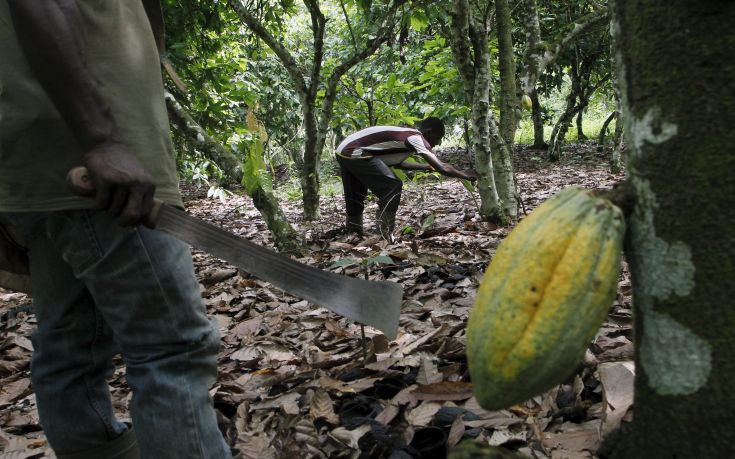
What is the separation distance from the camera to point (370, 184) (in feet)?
15.7

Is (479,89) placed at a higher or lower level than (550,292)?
higher

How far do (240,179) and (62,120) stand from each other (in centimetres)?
255

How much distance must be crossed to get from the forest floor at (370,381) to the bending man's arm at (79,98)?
0.74 m

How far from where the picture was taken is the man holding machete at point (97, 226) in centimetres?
106

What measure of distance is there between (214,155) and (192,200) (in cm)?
555

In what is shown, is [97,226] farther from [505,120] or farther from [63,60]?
[505,120]

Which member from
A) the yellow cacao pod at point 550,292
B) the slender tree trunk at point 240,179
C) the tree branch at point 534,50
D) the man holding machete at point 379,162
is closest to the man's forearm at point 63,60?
the yellow cacao pod at point 550,292

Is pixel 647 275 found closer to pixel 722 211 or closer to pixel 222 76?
pixel 722 211

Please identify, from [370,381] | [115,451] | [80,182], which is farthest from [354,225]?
[80,182]

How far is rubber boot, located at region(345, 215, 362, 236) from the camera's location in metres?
4.67

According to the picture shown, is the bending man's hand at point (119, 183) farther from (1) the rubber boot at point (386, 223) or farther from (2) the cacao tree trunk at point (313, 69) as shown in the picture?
(2) the cacao tree trunk at point (313, 69)

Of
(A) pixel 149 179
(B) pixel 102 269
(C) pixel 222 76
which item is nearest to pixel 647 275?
(A) pixel 149 179

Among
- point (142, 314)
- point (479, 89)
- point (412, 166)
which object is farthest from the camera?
point (412, 166)

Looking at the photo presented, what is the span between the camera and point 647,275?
557 mm
